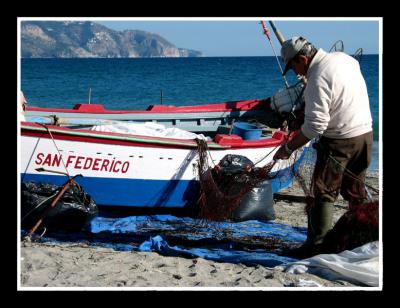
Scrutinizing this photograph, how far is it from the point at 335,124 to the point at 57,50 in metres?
63.2

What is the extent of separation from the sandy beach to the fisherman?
2.57 ft

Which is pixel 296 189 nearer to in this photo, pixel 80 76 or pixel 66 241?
pixel 66 241

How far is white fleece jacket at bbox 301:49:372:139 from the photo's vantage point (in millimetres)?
5133

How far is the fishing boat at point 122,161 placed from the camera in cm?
750

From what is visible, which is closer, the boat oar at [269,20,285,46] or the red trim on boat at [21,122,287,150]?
the red trim on boat at [21,122,287,150]

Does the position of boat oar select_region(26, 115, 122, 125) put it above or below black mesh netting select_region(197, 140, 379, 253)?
above

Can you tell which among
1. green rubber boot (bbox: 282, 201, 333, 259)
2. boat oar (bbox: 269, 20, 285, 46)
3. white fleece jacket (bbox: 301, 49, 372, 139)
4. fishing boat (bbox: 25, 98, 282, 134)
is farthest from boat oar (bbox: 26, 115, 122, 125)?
white fleece jacket (bbox: 301, 49, 372, 139)

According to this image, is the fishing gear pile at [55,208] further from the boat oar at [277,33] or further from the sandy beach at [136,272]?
the boat oar at [277,33]

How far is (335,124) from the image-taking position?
5.35 meters

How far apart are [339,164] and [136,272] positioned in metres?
2.04

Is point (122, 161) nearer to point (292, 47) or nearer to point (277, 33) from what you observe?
point (292, 47)

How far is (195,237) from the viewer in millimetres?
6973

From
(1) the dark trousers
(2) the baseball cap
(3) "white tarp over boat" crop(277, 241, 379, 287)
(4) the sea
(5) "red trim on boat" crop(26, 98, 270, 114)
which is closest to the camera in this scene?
(3) "white tarp over boat" crop(277, 241, 379, 287)

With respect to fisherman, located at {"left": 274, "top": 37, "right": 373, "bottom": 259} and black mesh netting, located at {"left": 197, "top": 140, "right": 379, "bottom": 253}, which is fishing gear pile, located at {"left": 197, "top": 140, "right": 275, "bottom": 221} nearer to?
black mesh netting, located at {"left": 197, "top": 140, "right": 379, "bottom": 253}
